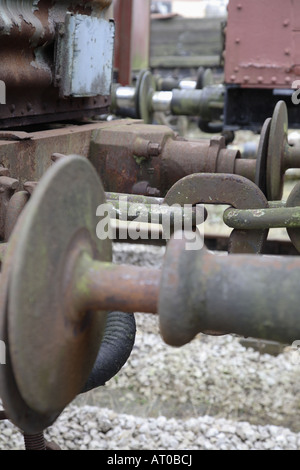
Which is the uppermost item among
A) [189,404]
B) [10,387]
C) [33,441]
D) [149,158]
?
[149,158]

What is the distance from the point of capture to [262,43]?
3.84m

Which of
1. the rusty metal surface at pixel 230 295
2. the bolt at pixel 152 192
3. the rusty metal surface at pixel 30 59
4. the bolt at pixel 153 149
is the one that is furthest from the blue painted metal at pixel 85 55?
the rusty metal surface at pixel 230 295

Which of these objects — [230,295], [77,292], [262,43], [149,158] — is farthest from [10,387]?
[262,43]

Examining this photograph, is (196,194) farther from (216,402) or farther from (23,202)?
(216,402)

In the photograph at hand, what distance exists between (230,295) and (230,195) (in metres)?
0.88

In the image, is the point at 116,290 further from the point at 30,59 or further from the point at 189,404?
the point at 189,404

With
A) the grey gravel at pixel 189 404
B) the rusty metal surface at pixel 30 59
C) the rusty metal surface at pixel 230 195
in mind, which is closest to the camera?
the rusty metal surface at pixel 230 195

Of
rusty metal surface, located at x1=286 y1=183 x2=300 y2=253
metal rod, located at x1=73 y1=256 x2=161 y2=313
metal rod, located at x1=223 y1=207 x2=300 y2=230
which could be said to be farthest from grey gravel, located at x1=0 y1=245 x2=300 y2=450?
metal rod, located at x1=73 y1=256 x2=161 y2=313

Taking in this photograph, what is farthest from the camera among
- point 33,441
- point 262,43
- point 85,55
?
point 262,43

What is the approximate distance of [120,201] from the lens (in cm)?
194

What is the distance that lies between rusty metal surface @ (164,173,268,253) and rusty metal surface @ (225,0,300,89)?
2.10m

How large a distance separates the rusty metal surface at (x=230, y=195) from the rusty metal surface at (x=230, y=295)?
79 cm

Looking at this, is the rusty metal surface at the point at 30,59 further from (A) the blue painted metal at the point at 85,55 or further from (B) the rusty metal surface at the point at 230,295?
(B) the rusty metal surface at the point at 230,295

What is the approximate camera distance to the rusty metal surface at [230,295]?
44.7 inches
